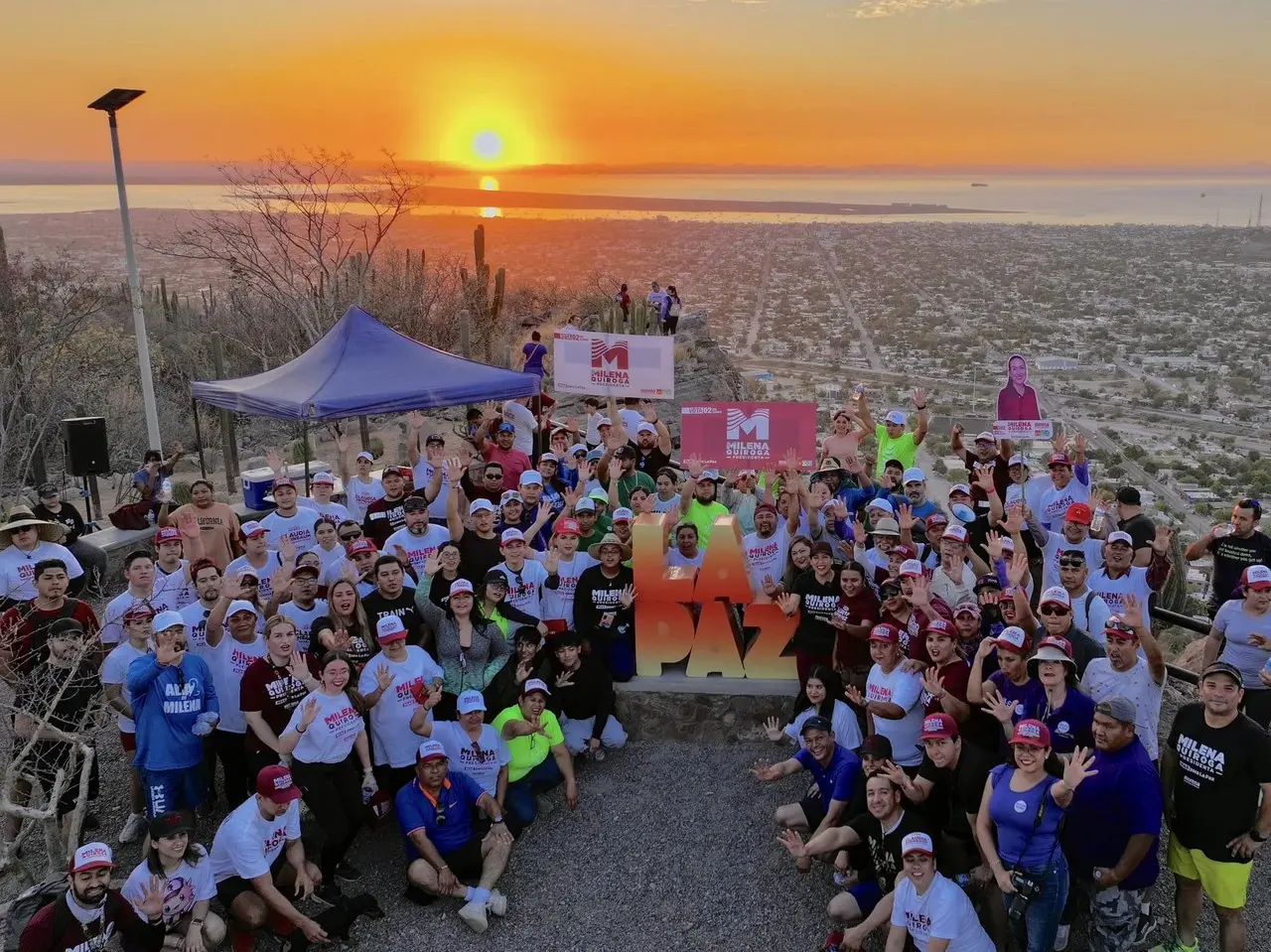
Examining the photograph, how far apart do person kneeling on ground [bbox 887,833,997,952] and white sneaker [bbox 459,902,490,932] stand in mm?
2871

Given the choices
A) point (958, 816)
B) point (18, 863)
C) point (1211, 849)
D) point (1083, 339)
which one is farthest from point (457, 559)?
point (1083, 339)

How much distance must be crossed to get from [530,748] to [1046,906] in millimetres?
4025

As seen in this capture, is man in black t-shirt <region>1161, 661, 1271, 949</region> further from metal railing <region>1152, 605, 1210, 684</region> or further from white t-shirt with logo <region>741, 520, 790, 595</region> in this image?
white t-shirt with logo <region>741, 520, 790, 595</region>

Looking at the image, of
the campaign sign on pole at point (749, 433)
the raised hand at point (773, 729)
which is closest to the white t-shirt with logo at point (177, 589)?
the campaign sign on pole at point (749, 433)

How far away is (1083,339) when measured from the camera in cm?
4556

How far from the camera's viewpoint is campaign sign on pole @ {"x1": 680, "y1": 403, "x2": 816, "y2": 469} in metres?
10.4

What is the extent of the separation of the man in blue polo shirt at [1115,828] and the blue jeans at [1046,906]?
0.24 metres

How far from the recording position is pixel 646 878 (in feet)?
24.7

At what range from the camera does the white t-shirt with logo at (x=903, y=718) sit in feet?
24.3

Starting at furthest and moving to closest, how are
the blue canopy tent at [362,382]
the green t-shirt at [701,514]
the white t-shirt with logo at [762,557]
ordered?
the blue canopy tent at [362,382], the green t-shirt at [701,514], the white t-shirt with logo at [762,557]

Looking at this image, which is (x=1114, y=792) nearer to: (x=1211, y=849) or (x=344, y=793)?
(x=1211, y=849)

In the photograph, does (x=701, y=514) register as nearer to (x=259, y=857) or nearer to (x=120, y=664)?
(x=259, y=857)

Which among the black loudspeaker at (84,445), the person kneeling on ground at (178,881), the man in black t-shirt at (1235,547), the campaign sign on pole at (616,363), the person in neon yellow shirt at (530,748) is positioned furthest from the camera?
the black loudspeaker at (84,445)

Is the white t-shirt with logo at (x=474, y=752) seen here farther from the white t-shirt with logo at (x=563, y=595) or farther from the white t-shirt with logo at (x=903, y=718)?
the white t-shirt with logo at (x=903, y=718)
